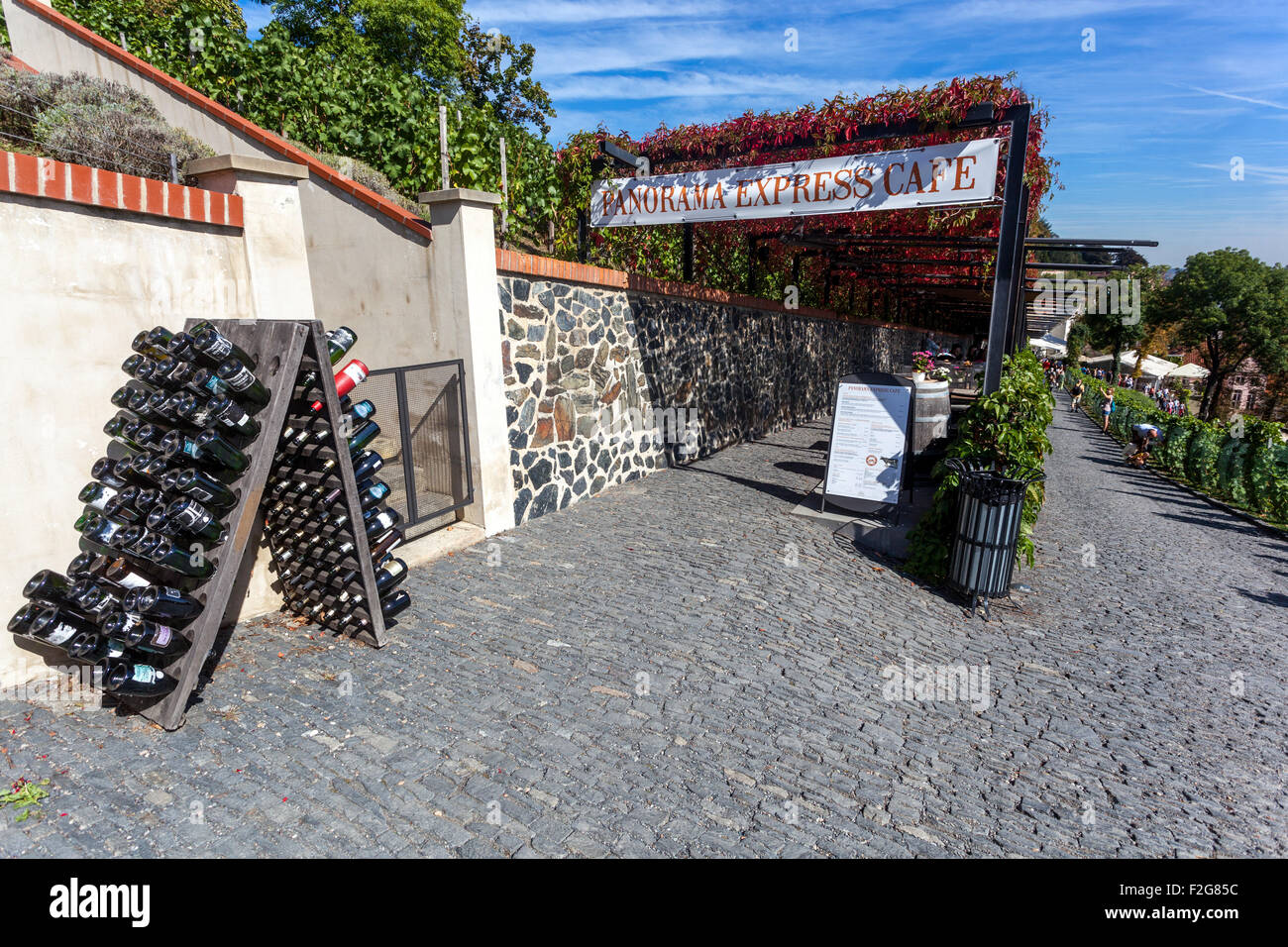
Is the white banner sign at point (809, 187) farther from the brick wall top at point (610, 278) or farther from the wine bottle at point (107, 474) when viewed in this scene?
the wine bottle at point (107, 474)

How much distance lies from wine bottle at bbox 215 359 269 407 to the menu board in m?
5.48

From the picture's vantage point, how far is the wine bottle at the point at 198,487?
10.8 ft

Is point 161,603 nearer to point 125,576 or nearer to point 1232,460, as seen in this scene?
point 125,576

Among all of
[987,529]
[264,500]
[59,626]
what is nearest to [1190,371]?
[987,529]

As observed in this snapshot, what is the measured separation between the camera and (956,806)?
300 centimetres

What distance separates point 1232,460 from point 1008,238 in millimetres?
8547

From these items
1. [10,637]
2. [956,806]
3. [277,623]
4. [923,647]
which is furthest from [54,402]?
[923,647]

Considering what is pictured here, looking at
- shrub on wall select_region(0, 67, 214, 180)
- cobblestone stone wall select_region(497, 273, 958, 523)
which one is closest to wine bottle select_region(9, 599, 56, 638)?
cobblestone stone wall select_region(497, 273, 958, 523)

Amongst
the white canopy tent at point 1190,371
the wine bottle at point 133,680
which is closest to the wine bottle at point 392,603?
the wine bottle at point 133,680

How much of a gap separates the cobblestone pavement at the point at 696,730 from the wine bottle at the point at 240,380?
1.56 m

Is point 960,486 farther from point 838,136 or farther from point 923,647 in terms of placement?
point 838,136

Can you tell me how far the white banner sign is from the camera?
19.7ft

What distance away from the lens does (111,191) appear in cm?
346

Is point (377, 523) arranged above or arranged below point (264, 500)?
below
